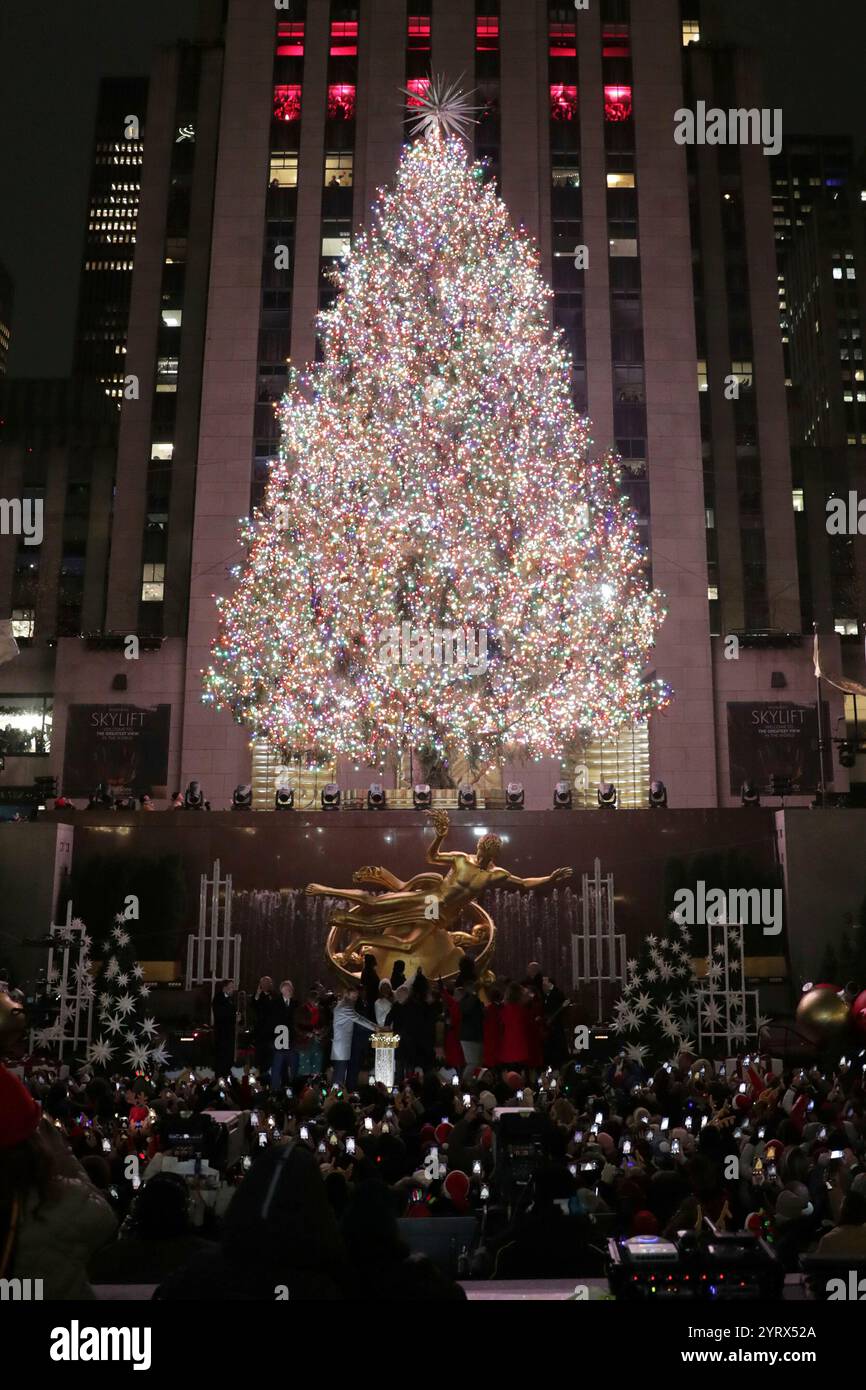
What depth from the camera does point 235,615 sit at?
37594 millimetres

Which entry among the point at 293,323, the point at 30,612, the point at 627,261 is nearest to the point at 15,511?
the point at 30,612

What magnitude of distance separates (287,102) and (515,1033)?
37890mm

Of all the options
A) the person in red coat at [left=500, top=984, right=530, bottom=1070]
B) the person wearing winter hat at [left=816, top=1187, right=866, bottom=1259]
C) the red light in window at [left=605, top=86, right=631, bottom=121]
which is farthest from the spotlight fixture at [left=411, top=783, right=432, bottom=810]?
the red light in window at [left=605, top=86, right=631, bottom=121]

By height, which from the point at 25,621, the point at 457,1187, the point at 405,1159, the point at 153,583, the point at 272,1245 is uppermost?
the point at 25,621

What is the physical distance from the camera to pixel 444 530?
31.7 metres

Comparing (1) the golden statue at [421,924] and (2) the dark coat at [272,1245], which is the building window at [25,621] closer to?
(1) the golden statue at [421,924]

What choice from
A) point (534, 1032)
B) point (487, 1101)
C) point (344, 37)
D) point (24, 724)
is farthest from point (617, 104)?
point (487, 1101)

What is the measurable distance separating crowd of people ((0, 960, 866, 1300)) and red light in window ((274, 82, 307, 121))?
1390 inches

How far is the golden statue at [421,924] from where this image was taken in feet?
77.3

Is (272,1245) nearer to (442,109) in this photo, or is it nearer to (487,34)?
(442,109)

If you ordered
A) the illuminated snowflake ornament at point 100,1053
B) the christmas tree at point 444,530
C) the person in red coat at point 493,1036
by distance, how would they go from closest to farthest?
the person in red coat at point 493,1036
the illuminated snowflake ornament at point 100,1053
the christmas tree at point 444,530

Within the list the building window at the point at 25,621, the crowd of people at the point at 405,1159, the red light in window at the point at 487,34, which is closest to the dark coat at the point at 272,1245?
the crowd of people at the point at 405,1159

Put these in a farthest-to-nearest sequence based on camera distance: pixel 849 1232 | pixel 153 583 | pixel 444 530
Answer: pixel 153 583 < pixel 444 530 < pixel 849 1232

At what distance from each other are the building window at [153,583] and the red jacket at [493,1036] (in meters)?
31.7
